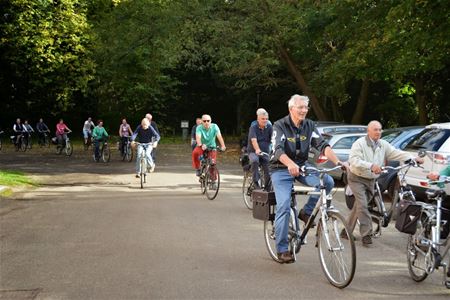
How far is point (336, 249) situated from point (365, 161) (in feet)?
6.68

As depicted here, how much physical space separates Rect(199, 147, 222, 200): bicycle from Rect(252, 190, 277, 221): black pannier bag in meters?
6.41

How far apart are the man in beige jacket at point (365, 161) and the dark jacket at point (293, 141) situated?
50.2 inches

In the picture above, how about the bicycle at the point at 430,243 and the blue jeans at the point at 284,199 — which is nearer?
the bicycle at the point at 430,243

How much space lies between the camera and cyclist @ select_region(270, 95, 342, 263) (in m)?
6.71

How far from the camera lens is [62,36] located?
32906 millimetres

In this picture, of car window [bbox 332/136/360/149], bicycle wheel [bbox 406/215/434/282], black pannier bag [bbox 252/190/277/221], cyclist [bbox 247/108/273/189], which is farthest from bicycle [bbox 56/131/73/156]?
bicycle wheel [bbox 406/215/434/282]

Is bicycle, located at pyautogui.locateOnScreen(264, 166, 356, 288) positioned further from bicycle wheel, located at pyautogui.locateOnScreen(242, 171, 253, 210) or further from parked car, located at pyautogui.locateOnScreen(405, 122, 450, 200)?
bicycle wheel, located at pyautogui.locateOnScreen(242, 171, 253, 210)

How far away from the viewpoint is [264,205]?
280 inches

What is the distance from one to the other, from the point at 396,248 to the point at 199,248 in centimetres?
264

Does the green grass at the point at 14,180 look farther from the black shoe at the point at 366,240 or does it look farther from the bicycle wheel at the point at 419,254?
the bicycle wheel at the point at 419,254

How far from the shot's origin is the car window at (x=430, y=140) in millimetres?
10635

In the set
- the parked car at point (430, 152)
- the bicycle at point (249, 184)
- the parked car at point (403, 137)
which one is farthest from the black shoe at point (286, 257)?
the parked car at point (403, 137)

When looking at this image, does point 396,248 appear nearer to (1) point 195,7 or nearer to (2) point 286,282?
(2) point 286,282

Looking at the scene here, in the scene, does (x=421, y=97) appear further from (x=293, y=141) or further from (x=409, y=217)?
(x=409, y=217)
